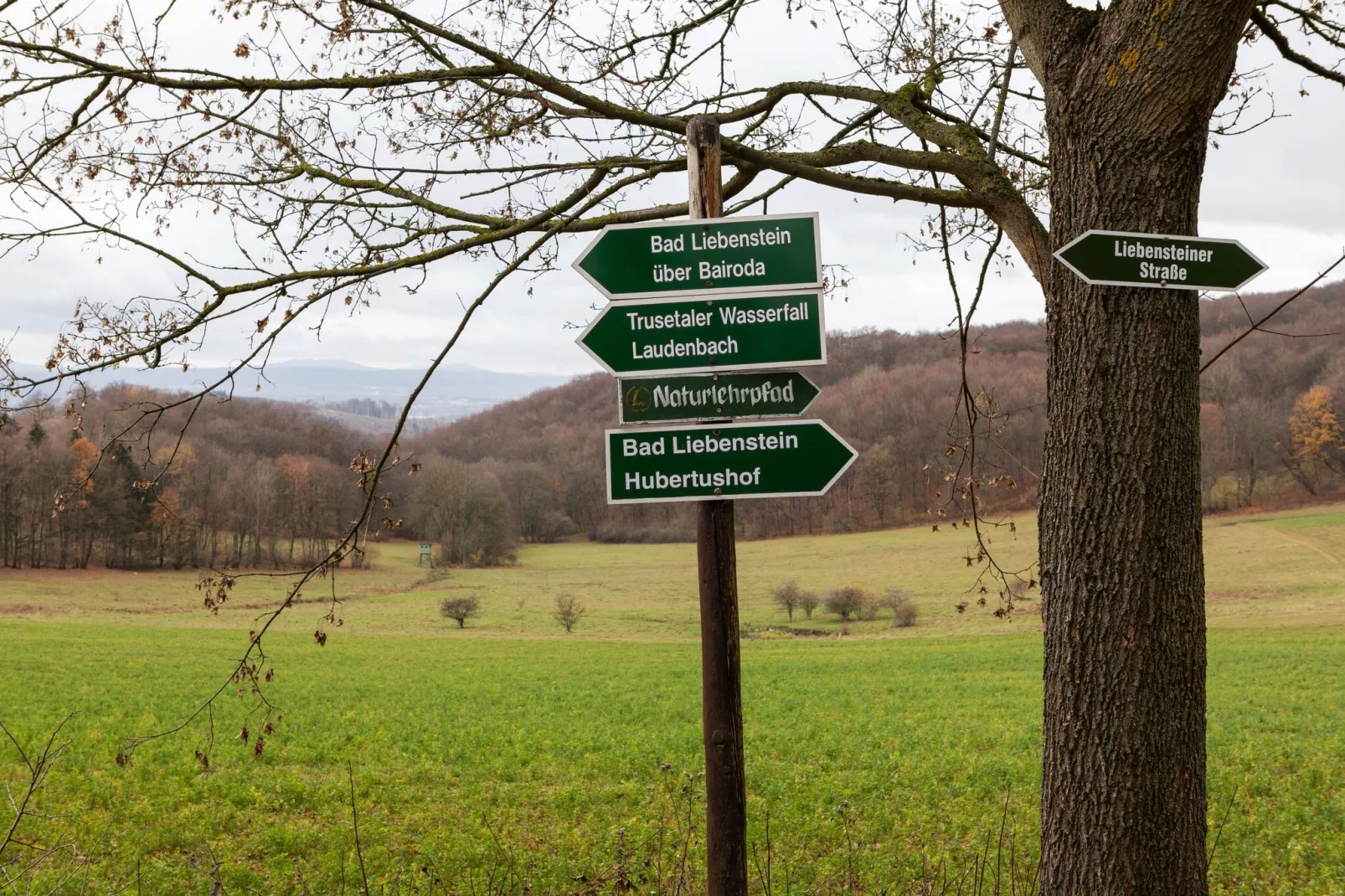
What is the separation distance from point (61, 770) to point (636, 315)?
37.6ft

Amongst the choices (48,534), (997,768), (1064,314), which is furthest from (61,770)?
(48,534)

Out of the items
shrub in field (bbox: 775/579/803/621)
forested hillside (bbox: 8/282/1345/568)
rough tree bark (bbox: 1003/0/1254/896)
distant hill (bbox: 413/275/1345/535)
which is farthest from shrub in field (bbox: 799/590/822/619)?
rough tree bark (bbox: 1003/0/1254/896)

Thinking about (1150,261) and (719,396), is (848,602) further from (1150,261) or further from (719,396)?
(719,396)

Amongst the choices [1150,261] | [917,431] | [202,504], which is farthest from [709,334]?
[202,504]

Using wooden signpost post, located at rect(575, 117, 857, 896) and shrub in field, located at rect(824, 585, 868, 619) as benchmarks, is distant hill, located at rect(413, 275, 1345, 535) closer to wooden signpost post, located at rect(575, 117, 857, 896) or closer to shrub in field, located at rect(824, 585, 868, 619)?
shrub in field, located at rect(824, 585, 868, 619)

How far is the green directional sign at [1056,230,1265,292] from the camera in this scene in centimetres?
333

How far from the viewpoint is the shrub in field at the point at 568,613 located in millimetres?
44594

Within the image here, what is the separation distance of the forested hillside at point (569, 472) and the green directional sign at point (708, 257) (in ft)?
174

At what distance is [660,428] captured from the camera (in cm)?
305

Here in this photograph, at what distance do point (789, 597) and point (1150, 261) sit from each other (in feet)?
154

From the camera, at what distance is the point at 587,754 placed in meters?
12.4

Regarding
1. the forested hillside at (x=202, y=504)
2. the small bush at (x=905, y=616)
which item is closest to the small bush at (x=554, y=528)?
the forested hillside at (x=202, y=504)

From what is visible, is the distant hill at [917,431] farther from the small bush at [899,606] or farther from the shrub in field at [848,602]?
the shrub in field at [848,602]

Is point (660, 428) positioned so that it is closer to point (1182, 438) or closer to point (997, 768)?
point (1182, 438)
